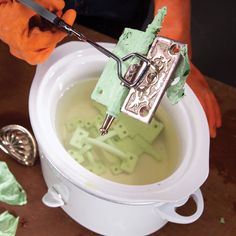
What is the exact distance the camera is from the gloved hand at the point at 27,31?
24.4 inches

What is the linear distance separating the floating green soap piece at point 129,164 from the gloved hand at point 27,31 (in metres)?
0.18

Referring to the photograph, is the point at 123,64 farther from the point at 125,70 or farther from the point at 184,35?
the point at 184,35

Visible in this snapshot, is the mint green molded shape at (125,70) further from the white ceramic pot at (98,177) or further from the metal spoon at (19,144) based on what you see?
the metal spoon at (19,144)

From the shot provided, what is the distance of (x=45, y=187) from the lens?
66 cm

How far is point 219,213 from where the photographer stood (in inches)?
26.7

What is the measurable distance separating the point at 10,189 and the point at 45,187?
1.9 inches

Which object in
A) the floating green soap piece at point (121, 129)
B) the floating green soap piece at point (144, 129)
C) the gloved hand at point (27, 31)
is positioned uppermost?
the gloved hand at point (27, 31)

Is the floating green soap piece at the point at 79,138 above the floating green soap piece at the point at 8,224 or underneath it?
above

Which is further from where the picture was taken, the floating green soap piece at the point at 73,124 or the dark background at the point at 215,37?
the dark background at the point at 215,37

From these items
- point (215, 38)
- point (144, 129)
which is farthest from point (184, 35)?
point (215, 38)

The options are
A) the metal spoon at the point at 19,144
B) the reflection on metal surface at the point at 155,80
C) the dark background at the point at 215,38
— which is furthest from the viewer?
the dark background at the point at 215,38

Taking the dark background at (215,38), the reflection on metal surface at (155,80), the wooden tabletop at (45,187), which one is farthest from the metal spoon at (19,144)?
the dark background at (215,38)

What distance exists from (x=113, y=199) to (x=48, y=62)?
0.21 m

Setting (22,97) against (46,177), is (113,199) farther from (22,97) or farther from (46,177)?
(22,97)
